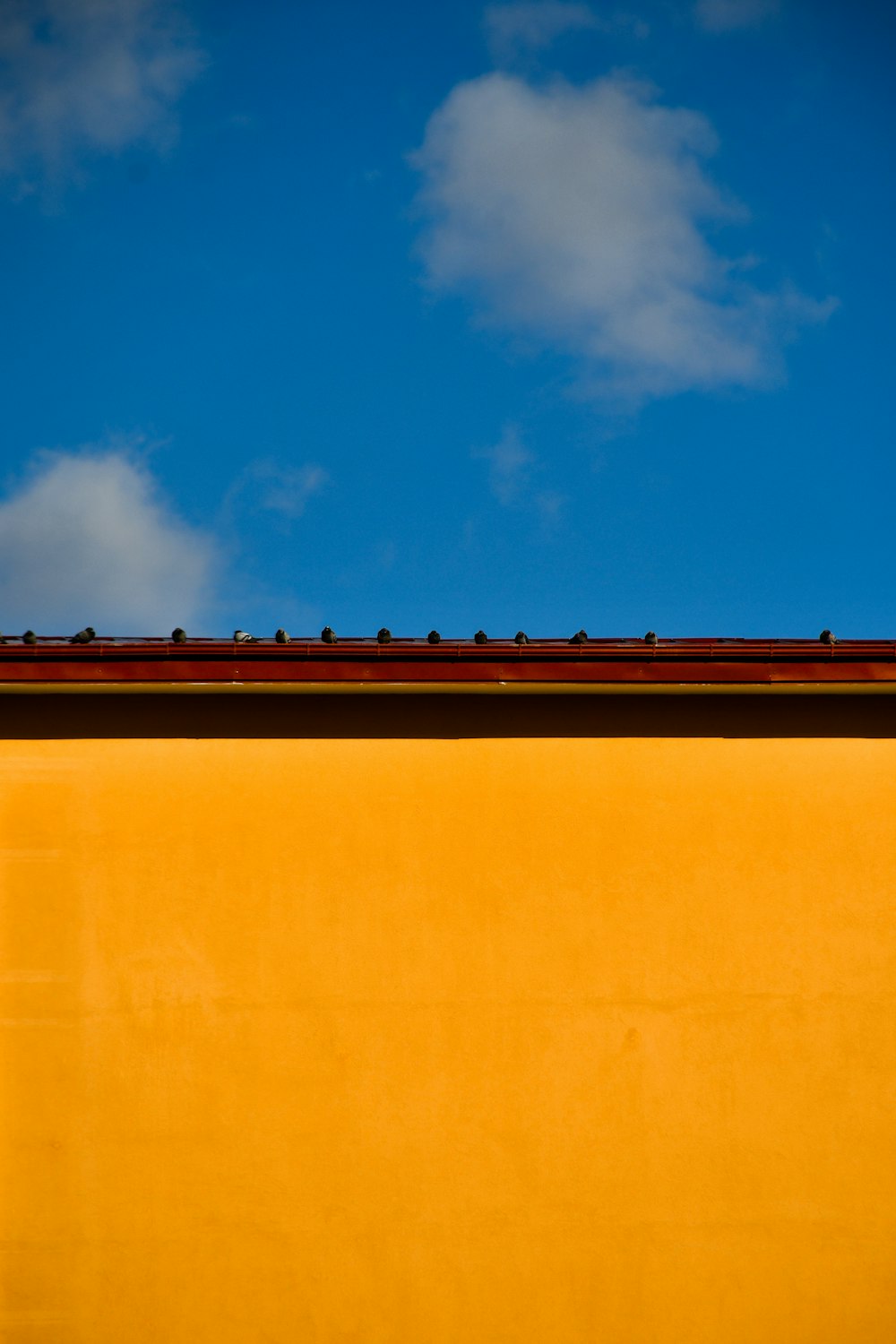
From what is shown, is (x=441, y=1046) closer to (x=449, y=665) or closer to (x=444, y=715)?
(x=444, y=715)

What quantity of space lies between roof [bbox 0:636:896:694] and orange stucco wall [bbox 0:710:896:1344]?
46 centimetres

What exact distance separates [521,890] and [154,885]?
2258 millimetres

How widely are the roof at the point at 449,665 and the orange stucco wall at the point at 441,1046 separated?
461 mm

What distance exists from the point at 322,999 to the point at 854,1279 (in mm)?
3586

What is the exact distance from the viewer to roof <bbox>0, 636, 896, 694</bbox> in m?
5.91

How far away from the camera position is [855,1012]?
6.05 metres

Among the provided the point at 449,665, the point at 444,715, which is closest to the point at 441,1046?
the point at 444,715

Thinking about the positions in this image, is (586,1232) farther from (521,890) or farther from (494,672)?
(494,672)

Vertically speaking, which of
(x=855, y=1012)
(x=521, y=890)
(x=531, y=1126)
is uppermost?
(x=521, y=890)

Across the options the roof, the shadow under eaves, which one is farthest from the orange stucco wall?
the roof

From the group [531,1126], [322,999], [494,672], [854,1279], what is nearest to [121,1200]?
[322,999]

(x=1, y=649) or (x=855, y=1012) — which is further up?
(x=1, y=649)

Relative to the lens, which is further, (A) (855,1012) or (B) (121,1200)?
(A) (855,1012)

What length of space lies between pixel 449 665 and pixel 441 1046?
90.7 inches
